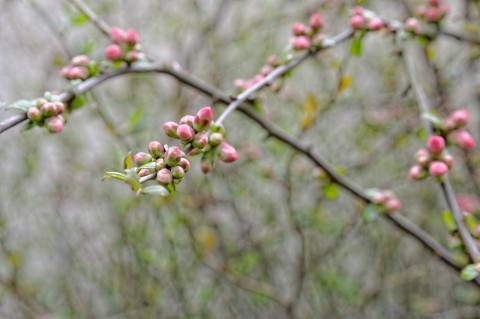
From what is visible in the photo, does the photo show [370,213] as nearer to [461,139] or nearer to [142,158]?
[461,139]

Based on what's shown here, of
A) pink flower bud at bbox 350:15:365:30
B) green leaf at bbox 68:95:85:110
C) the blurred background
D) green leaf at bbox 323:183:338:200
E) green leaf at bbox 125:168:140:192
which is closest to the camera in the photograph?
green leaf at bbox 125:168:140:192

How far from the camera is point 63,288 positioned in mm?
2637

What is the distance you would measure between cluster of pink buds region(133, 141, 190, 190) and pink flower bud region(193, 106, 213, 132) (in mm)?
70

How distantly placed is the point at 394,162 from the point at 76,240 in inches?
64.7

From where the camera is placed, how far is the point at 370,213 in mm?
1272

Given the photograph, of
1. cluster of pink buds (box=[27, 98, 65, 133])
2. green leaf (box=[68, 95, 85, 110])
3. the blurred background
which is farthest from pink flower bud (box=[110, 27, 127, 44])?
the blurred background

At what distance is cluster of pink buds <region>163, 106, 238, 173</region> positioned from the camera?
78 cm

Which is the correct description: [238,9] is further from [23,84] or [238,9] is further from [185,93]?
[23,84]

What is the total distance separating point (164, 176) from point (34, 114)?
283 mm

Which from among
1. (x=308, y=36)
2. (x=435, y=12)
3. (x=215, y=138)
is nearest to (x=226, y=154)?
(x=215, y=138)

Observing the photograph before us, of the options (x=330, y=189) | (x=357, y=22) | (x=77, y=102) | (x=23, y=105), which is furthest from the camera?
(x=330, y=189)

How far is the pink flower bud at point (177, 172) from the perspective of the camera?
0.71 meters

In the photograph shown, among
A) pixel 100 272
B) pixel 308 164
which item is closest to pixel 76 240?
pixel 100 272

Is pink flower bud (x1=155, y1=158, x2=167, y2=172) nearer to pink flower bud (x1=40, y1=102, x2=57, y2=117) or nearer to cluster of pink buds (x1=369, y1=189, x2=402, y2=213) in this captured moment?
pink flower bud (x1=40, y1=102, x2=57, y2=117)
